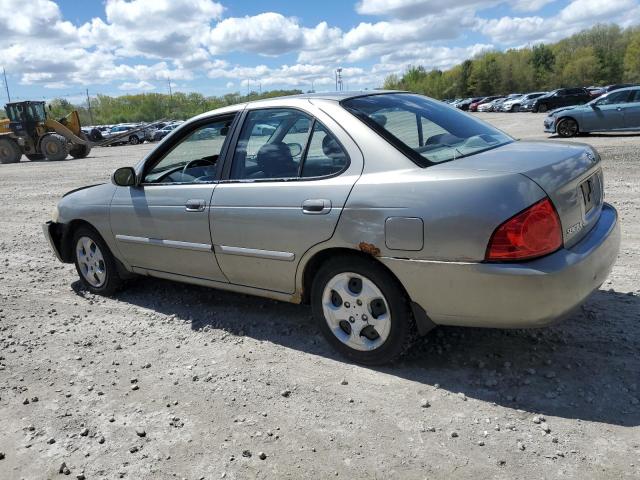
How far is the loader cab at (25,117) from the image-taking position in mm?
26109

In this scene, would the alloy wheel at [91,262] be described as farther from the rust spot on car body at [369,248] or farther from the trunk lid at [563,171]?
the trunk lid at [563,171]

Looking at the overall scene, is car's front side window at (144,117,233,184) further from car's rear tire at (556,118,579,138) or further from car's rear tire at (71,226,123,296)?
car's rear tire at (556,118,579,138)

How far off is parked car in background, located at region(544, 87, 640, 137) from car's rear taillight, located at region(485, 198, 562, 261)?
15924 mm

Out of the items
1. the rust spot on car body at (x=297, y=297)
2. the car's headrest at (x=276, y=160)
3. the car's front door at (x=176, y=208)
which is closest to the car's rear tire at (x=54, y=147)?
the car's front door at (x=176, y=208)

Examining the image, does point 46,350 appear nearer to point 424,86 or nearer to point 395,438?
point 395,438

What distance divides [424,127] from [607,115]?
1530 centimetres

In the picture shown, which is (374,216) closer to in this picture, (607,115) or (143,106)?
(607,115)

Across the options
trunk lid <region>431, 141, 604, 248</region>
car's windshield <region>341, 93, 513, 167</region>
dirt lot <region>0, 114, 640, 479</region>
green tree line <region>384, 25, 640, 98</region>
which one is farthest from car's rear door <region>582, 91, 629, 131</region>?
green tree line <region>384, 25, 640, 98</region>

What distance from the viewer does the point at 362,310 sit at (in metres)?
3.38

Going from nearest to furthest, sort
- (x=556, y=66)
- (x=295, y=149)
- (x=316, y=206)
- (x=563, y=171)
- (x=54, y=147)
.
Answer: (x=563, y=171), (x=316, y=206), (x=295, y=149), (x=54, y=147), (x=556, y=66)

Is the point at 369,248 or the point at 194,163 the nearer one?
the point at 369,248

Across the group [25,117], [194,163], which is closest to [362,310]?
[194,163]

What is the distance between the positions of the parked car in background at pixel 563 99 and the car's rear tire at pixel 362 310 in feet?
133

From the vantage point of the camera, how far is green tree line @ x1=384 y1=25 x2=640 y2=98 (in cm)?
8869
